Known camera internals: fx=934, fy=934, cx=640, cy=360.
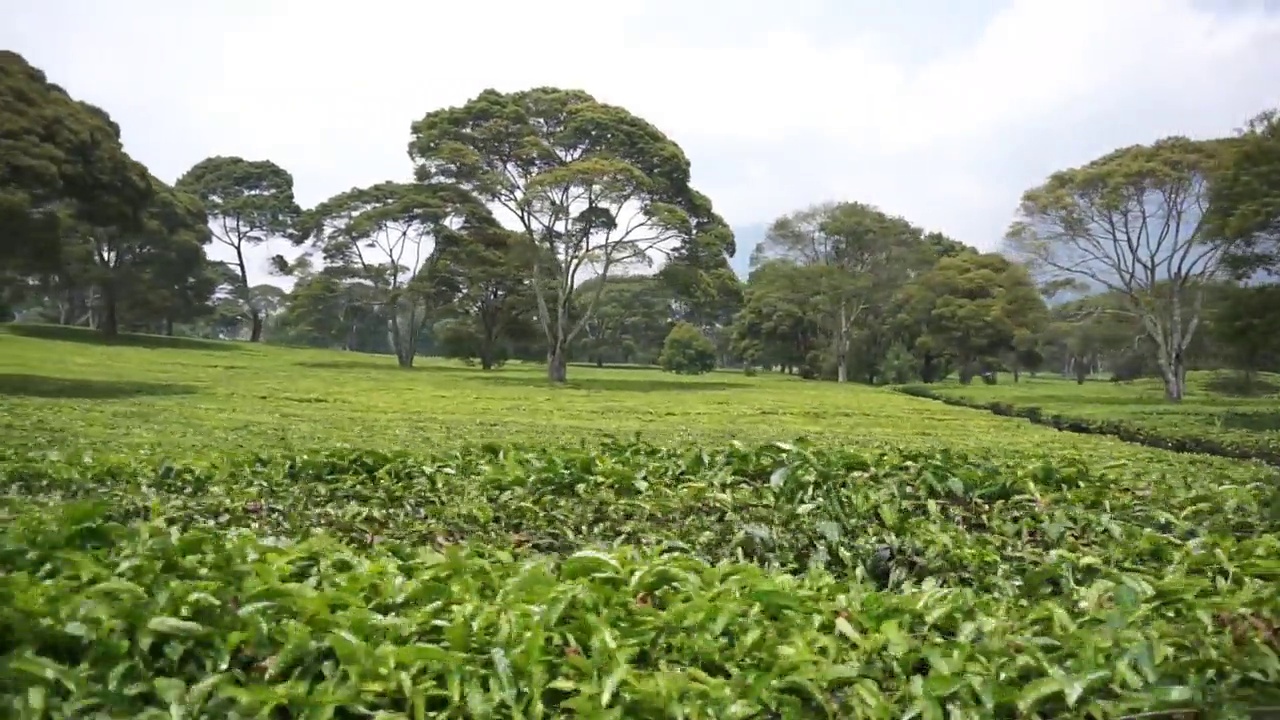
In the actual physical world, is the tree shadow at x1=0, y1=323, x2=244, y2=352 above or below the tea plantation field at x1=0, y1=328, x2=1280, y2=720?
above

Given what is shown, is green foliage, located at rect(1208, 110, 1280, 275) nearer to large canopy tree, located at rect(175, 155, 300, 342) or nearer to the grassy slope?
the grassy slope

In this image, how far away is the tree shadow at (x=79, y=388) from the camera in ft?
35.9

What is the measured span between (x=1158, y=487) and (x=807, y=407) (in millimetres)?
12389

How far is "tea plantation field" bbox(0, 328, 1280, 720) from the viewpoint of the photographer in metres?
2.15

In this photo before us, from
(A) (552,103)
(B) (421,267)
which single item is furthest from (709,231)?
(B) (421,267)

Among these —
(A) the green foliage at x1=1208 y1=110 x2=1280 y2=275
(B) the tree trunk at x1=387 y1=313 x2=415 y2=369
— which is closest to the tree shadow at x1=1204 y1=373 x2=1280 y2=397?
(A) the green foliage at x1=1208 y1=110 x2=1280 y2=275

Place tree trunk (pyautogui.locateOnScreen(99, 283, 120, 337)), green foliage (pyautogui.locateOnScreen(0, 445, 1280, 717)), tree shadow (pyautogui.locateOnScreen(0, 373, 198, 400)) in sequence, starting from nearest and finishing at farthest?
green foliage (pyautogui.locateOnScreen(0, 445, 1280, 717))
tree shadow (pyautogui.locateOnScreen(0, 373, 198, 400))
tree trunk (pyautogui.locateOnScreen(99, 283, 120, 337))

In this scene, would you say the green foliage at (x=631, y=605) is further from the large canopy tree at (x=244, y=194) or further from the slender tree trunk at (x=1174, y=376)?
the large canopy tree at (x=244, y=194)

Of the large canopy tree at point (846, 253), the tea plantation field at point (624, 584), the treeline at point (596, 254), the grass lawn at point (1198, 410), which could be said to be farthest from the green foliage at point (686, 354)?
the tea plantation field at point (624, 584)

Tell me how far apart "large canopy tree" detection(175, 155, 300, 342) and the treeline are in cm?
8

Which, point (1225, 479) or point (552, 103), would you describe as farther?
point (552, 103)

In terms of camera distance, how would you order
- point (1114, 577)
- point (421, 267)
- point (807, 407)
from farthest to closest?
point (421, 267) < point (807, 407) < point (1114, 577)

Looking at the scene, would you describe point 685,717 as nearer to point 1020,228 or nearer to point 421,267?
point 1020,228

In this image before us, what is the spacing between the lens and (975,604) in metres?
2.73
